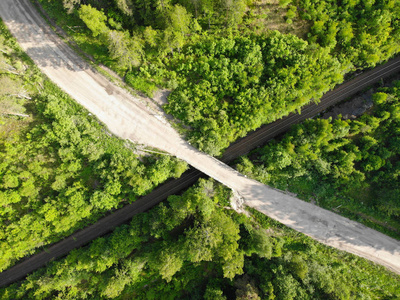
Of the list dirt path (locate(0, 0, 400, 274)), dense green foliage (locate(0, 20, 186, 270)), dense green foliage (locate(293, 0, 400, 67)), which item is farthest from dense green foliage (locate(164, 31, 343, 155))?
dense green foliage (locate(0, 20, 186, 270))

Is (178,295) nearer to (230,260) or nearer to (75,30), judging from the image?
(230,260)

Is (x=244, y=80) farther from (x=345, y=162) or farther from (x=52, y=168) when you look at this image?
(x=52, y=168)

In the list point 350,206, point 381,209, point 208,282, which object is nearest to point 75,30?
point 208,282

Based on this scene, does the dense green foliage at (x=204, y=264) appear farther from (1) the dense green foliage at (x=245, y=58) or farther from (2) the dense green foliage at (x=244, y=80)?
(1) the dense green foliage at (x=245, y=58)

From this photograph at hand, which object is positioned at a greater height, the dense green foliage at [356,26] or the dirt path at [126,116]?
the dense green foliage at [356,26]

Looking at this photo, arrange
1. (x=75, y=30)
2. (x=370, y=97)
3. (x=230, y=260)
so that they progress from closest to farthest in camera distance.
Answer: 1. (x=230, y=260)
2. (x=75, y=30)
3. (x=370, y=97)

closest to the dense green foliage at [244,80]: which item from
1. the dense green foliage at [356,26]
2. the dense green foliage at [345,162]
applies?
the dense green foliage at [356,26]
